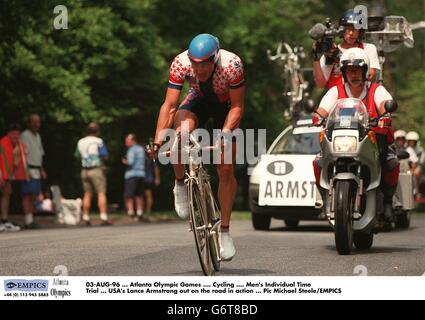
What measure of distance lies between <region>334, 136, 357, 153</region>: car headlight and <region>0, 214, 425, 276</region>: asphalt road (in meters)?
0.96

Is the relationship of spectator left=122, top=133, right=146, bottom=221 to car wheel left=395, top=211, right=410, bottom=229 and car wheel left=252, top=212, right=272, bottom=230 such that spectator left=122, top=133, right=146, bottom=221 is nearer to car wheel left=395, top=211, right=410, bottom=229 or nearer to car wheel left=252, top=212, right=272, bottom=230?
car wheel left=252, top=212, right=272, bottom=230

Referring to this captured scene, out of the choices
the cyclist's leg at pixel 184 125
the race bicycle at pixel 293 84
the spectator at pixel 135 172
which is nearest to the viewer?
the cyclist's leg at pixel 184 125

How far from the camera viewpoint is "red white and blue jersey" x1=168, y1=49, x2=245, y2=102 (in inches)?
335

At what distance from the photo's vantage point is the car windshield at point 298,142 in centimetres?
1591

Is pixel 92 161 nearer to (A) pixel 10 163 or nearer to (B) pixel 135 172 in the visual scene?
(A) pixel 10 163

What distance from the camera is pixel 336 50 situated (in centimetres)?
1141

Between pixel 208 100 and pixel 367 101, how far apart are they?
2.46 metres

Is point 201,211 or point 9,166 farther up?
point 201,211

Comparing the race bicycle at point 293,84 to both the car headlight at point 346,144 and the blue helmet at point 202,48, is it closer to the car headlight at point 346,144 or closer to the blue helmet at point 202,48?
the car headlight at point 346,144

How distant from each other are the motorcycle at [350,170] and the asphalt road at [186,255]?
315 mm

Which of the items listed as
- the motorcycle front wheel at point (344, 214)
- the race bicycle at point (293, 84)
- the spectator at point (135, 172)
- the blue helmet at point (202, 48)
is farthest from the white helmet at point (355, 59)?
Result: the race bicycle at point (293, 84)

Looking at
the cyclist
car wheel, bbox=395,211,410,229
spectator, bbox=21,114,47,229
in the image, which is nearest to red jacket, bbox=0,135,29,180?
spectator, bbox=21,114,47,229

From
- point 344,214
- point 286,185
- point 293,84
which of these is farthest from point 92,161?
point 344,214

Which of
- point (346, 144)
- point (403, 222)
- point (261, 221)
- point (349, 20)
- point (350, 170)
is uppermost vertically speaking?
point (349, 20)
